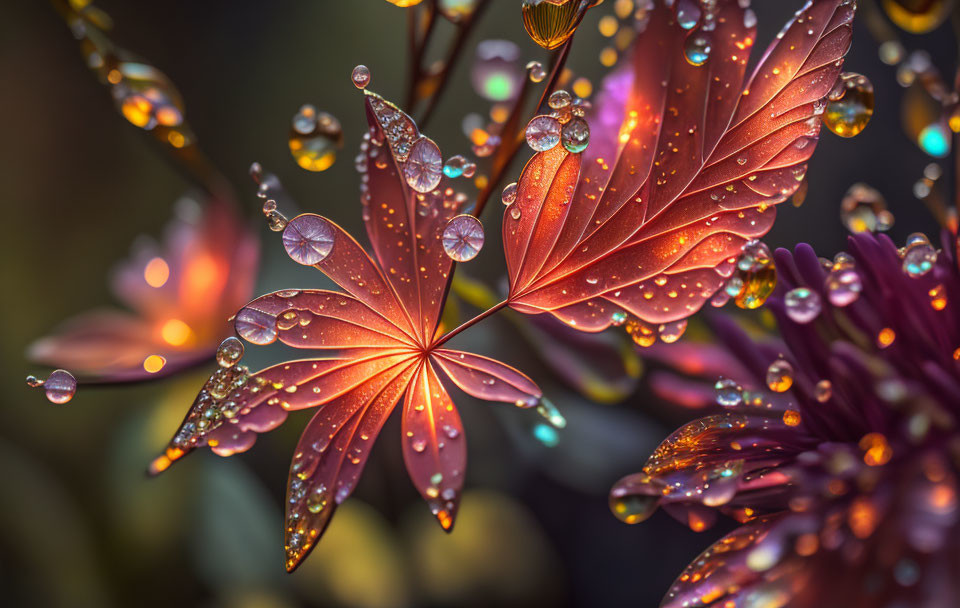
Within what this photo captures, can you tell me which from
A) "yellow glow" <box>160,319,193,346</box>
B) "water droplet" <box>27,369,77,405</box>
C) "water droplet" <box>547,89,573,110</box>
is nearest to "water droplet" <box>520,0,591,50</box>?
"water droplet" <box>547,89,573,110</box>

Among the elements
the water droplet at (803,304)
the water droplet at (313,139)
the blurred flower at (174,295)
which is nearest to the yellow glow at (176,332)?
the blurred flower at (174,295)

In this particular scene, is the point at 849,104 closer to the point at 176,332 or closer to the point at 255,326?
the point at 255,326

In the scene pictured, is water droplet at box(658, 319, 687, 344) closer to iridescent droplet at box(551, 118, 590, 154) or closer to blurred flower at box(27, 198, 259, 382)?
iridescent droplet at box(551, 118, 590, 154)

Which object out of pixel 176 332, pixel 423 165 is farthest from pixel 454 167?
pixel 176 332

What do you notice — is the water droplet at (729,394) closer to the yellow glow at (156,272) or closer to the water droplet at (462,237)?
the water droplet at (462,237)

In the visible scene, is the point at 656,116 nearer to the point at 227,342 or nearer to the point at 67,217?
the point at 227,342
